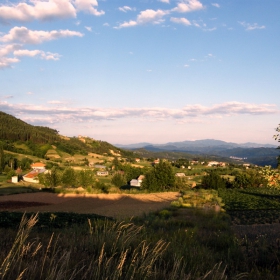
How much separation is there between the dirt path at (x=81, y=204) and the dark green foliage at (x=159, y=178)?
6.90 m

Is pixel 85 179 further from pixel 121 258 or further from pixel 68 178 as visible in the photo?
pixel 121 258

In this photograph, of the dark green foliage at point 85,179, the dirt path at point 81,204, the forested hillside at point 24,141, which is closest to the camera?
the dirt path at point 81,204

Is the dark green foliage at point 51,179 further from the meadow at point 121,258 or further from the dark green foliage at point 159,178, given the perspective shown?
the meadow at point 121,258

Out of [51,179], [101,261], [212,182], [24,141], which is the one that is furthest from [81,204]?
[24,141]

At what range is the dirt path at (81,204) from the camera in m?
25.8

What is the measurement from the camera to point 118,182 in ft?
164

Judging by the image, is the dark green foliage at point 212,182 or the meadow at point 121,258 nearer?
the meadow at point 121,258

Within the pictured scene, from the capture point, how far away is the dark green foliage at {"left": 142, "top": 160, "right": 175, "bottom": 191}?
154ft

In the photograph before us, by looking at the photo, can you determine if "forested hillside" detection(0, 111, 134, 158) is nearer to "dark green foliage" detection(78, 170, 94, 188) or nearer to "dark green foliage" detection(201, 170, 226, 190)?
"dark green foliage" detection(78, 170, 94, 188)

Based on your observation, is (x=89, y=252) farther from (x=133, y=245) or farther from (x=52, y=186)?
(x=52, y=186)

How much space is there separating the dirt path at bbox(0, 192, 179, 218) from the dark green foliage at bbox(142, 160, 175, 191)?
22.7 feet

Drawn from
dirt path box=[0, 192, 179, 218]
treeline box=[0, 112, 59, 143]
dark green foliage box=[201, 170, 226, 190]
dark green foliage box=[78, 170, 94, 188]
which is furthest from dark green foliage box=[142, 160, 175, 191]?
treeline box=[0, 112, 59, 143]

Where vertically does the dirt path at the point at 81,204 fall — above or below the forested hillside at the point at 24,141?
below

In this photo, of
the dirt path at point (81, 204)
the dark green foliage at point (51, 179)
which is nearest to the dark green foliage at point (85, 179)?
the dark green foliage at point (51, 179)
